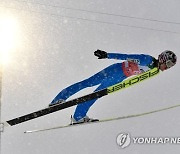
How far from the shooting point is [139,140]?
363 cm

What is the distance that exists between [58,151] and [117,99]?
0.70m

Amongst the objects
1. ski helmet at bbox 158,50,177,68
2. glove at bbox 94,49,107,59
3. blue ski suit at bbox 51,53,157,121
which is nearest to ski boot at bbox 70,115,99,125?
blue ski suit at bbox 51,53,157,121

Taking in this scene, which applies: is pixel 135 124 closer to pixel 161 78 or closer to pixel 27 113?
pixel 161 78

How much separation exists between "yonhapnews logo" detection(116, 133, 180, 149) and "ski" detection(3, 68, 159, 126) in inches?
16.5

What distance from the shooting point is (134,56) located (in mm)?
3590

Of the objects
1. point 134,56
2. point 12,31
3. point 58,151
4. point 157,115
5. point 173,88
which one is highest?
point 12,31

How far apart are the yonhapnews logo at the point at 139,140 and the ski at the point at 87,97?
419 mm

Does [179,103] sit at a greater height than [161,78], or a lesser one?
lesser

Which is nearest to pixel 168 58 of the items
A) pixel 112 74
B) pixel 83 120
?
pixel 112 74

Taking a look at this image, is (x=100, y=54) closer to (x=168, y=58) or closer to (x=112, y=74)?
(x=112, y=74)

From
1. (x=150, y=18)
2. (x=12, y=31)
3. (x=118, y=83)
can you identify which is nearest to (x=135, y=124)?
(x=118, y=83)

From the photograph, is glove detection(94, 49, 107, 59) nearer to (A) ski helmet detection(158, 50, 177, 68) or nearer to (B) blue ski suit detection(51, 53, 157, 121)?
(B) blue ski suit detection(51, 53, 157, 121)

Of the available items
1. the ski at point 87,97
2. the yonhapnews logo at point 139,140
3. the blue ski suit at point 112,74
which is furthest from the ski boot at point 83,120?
the yonhapnews logo at point 139,140

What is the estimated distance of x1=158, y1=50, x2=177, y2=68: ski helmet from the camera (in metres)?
3.63
